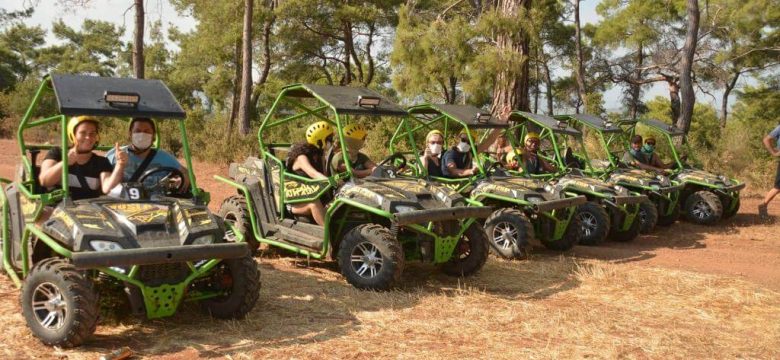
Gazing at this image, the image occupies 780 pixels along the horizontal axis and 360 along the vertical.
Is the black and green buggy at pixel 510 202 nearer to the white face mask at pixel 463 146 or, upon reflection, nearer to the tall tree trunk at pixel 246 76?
the white face mask at pixel 463 146

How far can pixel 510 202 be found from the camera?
8672 millimetres

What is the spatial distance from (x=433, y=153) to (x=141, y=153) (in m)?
4.09

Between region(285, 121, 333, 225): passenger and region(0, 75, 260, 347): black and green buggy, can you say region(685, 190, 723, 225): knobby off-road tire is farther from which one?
region(0, 75, 260, 347): black and green buggy

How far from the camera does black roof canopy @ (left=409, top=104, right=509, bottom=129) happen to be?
8688 millimetres

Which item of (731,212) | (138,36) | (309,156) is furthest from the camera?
(138,36)

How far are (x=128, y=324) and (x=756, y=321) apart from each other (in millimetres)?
5037

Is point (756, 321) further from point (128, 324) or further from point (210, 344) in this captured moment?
point (128, 324)

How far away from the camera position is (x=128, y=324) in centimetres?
521

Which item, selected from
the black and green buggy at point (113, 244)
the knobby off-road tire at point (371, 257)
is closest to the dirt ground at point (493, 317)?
the knobby off-road tire at point (371, 257)

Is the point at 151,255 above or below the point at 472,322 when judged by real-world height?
above

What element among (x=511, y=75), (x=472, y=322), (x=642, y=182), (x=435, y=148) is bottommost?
(x=472, y=322)

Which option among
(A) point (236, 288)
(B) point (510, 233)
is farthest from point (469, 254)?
(A) point (236, 288)

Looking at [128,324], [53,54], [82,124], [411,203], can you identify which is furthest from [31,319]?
[53,54]

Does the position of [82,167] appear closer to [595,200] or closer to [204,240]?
[204,240]
